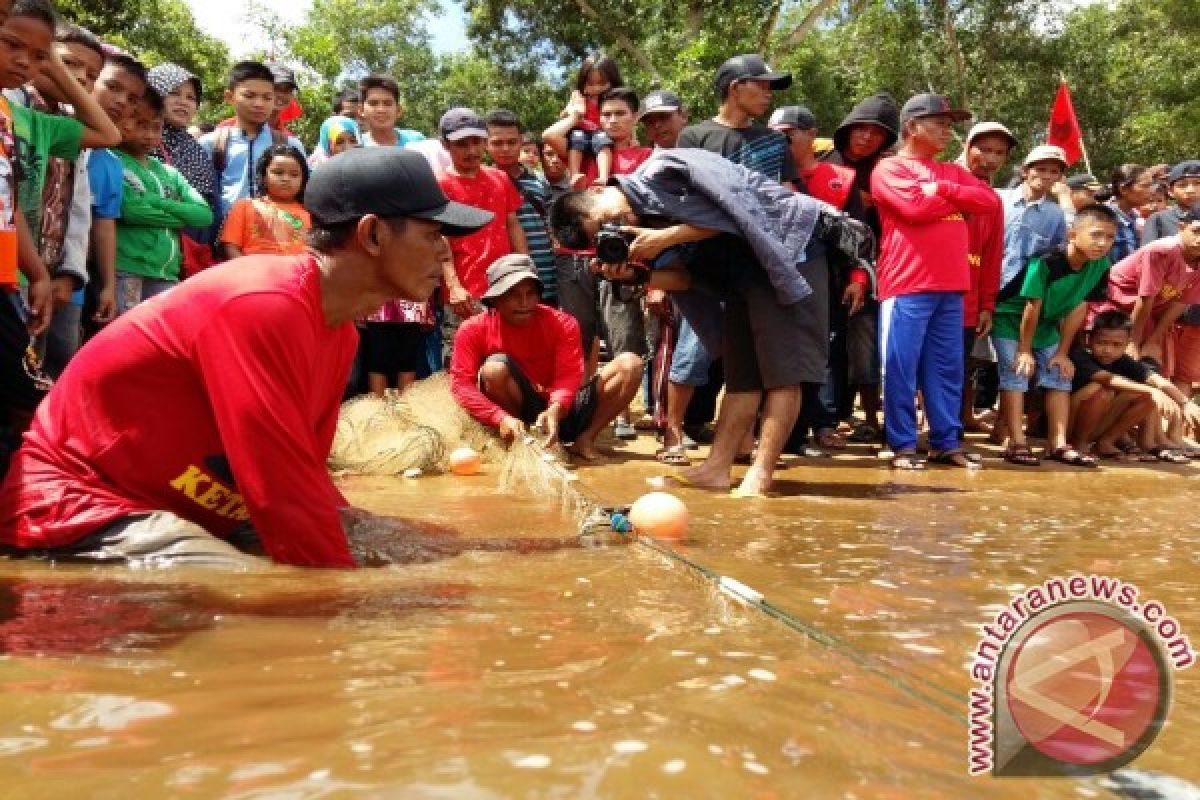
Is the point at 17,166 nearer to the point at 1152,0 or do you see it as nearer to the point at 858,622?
the point at 858,622

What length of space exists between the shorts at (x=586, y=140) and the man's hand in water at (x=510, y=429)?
2.78 meters

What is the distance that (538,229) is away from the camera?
281 inches

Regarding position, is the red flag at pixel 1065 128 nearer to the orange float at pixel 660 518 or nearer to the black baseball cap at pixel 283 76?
the black baseball cap at pixel 283 76

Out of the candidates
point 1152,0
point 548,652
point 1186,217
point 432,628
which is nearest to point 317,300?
point 432,628

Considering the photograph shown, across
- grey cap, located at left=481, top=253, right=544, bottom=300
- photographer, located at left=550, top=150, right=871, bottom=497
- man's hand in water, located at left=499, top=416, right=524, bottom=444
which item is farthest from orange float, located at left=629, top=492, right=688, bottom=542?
grey cap, located at left=481, top=253, right=544, bottom=300

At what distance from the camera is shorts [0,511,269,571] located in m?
2.86

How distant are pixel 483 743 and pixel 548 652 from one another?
560mm

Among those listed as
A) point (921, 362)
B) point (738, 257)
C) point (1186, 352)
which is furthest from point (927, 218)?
point (1186, 352)

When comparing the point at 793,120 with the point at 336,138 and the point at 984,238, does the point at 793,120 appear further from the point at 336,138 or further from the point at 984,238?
the point at 336,138

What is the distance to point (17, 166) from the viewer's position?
12.9ft

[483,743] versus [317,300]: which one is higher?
[317,300]

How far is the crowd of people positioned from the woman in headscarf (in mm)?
36

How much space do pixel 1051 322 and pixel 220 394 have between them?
Result: 239 inches

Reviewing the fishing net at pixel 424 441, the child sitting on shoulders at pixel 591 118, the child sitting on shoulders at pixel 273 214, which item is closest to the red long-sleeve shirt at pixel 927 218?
the child sitting on shoulders at pixel 591 118
